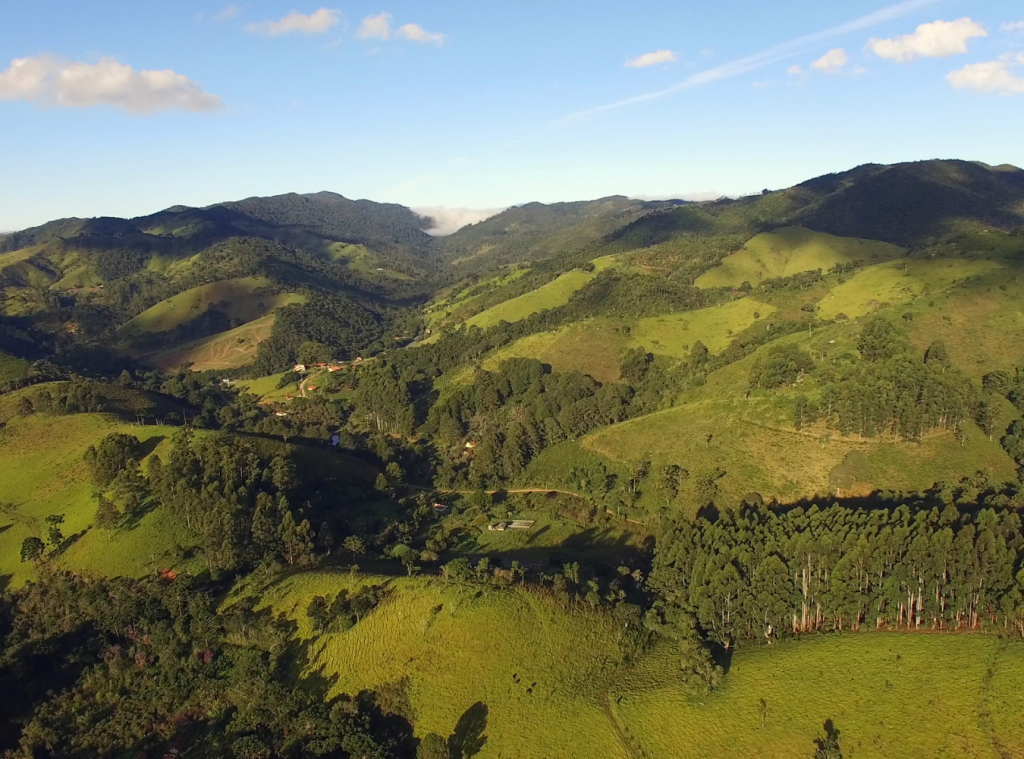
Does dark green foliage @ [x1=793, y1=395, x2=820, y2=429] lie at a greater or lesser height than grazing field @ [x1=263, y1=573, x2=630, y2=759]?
greater

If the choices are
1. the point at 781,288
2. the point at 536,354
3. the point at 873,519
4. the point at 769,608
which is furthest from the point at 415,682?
the point at 781,288

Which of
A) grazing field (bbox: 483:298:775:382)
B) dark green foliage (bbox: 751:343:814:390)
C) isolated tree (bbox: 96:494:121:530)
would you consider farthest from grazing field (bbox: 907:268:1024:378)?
isolated tree (bbox: 96:494:121:530)

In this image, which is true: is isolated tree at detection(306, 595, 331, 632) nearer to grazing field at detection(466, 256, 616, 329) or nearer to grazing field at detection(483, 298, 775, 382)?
grazing field at detection(483, 298, 775, 382)

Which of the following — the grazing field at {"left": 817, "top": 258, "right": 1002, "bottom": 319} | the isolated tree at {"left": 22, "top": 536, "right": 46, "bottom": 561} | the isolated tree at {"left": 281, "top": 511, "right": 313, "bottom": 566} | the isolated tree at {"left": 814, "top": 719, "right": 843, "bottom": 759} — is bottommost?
the isolated tree at {"left": 814, "top": 719, "right": 843, "bottom": 759}

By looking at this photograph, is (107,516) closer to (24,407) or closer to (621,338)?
(24,407)

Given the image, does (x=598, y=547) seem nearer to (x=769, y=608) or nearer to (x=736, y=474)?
(x=736, y=474)

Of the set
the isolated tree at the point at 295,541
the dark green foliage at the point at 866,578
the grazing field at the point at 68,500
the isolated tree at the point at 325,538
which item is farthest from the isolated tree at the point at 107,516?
the dark green foliage at the point at 866,578

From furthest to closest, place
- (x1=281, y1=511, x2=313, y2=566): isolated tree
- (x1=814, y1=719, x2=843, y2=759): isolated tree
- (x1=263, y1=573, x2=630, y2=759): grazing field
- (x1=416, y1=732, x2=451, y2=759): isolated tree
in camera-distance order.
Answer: (x1=281, y1=511, x2=313, y2=566): isolated tree, (x1=263, y1=573, x2=630, y2=759): grazing field, (x1=416, y1=732, x2=451, y2=759): isolated tree, (x1=814, y1=719, x2=843, y2=759): isolated tree

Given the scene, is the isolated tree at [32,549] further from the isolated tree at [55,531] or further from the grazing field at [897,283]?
the grazing field at [897,283]
